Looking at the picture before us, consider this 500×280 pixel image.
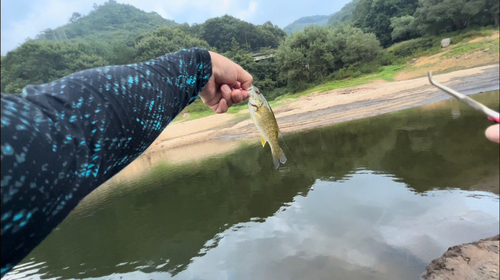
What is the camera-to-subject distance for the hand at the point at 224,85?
168 centimetres

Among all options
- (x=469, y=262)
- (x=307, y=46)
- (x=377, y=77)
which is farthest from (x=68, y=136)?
(x=307, y=46)

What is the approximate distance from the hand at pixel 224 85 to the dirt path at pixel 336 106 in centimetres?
1252

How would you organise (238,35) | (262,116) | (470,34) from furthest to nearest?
(238,35)
(470,34)
(262,116)

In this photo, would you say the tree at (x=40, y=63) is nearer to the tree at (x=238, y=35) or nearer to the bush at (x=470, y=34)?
the tree at (x=238, y=35)

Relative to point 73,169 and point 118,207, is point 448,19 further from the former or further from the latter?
point 73,169

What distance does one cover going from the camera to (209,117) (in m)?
21.6

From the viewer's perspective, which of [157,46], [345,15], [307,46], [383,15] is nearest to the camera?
[307,46]

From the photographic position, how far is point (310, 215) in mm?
6254

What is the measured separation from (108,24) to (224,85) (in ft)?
296

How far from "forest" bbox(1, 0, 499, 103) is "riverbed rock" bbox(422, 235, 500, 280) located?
19.0m

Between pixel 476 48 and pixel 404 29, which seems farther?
pixel 404 29

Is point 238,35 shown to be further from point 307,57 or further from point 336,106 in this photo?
point 336,106

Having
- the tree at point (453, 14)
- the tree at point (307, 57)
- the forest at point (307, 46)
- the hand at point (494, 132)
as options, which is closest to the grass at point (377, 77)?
the forest at point (307, 46)

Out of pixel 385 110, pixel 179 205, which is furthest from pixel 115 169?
pixel 385 110
